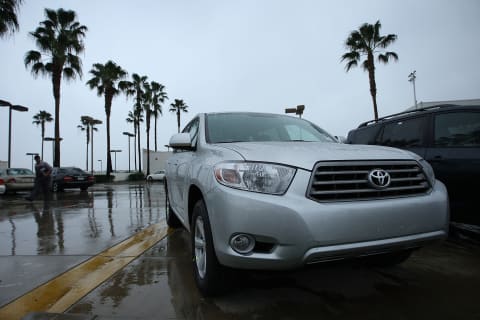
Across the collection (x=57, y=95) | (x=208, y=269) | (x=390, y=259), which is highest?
(x=57, y=95)

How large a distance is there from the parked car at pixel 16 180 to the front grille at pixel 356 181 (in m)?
15.0

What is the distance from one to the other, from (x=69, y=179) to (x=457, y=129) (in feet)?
51.8

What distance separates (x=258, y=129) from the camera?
332 cm

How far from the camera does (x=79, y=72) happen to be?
22281mm

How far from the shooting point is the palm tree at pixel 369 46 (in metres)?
20.5

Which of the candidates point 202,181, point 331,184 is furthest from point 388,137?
point 202,181

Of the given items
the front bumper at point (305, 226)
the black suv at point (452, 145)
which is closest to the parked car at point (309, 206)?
the front bumper at point (305, 226)

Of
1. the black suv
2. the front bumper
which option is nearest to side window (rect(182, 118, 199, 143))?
the front bumper

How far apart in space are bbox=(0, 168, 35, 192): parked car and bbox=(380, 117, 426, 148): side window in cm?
1446

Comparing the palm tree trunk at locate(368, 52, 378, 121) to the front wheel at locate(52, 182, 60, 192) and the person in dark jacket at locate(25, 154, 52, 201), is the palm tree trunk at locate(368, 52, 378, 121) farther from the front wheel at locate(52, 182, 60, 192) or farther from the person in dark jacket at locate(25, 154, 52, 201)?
the front wheel at locate(52, 182, 60, 192)

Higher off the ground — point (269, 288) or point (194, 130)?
point (194, 130)

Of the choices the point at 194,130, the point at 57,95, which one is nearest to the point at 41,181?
the point at 194,130

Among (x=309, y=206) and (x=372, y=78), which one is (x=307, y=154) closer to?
(x=309, y=206)

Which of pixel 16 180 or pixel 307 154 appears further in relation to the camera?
pixel 16 180
